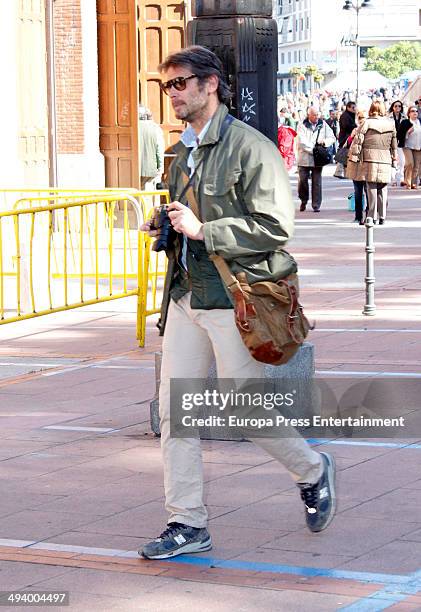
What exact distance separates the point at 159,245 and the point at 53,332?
6791mm

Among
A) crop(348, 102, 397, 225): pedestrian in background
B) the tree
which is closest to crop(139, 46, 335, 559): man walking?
crop(348, 102, 397, 225): pedestrian in background

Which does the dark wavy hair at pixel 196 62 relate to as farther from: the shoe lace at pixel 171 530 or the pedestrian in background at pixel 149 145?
the pedestrian in background at pixel 149 145

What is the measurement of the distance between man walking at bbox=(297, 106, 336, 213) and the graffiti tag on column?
17.1 meters

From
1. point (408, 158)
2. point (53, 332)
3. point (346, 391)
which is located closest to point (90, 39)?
point (408, 158)

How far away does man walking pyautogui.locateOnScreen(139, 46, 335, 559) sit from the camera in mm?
5637

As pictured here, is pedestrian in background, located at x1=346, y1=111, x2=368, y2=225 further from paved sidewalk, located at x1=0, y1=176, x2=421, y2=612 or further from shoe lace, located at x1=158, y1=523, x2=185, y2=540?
shoe lace, located at x1=158, y1=523, x2=185, y2=540

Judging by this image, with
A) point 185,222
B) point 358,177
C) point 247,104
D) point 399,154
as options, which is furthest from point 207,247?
point 399,154

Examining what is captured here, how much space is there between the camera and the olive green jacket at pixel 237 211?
5613 millimetres

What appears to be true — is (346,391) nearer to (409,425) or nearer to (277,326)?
(409,425)

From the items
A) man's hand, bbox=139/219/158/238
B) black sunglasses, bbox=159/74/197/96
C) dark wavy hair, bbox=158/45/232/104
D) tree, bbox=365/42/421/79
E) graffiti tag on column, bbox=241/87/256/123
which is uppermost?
tree, bbox=365/42/421/79

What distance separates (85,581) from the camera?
5496mm

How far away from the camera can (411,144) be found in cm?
3131

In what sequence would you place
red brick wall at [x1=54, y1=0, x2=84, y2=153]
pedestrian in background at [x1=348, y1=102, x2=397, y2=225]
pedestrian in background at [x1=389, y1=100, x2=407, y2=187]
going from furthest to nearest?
1. pedestrian in background at [x1=389, y1=100, x2=407, y2=187]
2. red brick wall at [x1=54, y1=0, x2=84, y2=153]
3. pedestrian in background at [x1=348, y1=102, x2=397, y2=225]

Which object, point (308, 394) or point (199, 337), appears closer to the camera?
point (199, 337)
